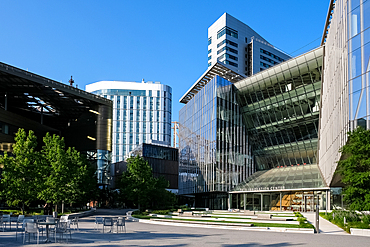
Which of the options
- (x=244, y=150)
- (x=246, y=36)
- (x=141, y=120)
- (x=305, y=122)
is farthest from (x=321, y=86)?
(x=141, y=120)

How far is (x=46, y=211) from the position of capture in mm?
42562

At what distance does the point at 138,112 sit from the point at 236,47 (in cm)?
5028

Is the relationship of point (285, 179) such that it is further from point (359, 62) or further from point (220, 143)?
point (359, 62)

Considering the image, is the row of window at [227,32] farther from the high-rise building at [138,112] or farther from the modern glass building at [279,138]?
the modern glass building at [279,138]

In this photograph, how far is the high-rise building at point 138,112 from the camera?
153875 mm

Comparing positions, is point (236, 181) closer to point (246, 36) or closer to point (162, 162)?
point (162, 162)

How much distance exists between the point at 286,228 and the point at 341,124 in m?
11.1

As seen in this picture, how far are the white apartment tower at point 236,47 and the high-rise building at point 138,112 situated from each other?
33282 millimetres

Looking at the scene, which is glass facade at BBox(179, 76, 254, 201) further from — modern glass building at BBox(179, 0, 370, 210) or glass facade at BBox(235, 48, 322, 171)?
glass facade at BBox(235, 48, 322, 171)

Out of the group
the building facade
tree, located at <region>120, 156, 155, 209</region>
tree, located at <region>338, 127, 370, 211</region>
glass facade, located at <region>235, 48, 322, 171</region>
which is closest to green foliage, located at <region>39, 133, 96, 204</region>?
tree, located at <region>120, 156, 155, 209</region>

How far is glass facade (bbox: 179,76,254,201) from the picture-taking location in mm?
58219

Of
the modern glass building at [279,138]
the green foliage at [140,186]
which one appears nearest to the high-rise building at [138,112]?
the modern glass building at [279,138]

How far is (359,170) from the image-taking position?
24.0 meters

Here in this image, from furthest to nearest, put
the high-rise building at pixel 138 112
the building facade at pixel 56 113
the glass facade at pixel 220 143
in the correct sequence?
the high-rise building at pixel 138 112
the glass facade at pixel 220 143
the building facade at pixel 56 113
